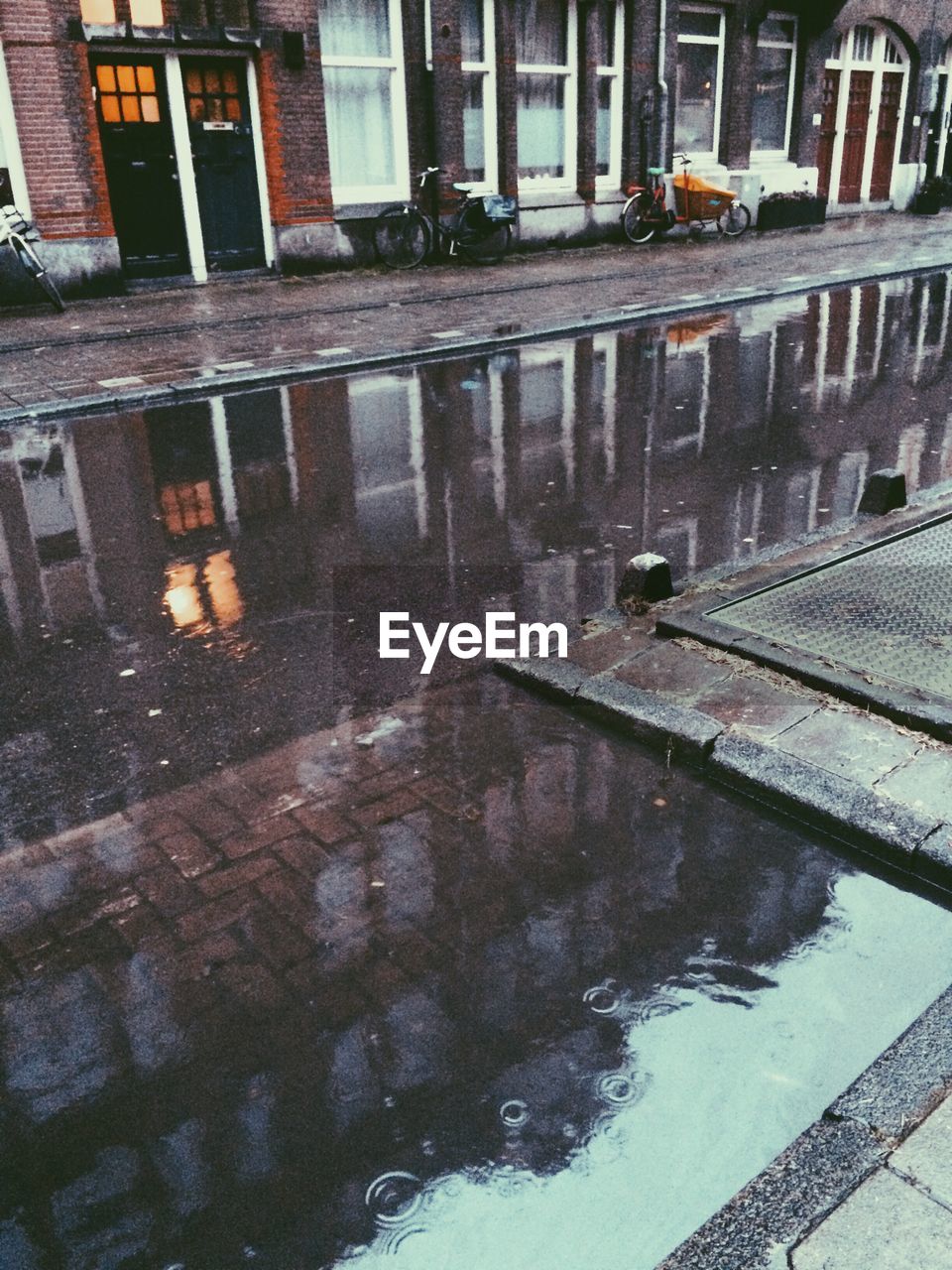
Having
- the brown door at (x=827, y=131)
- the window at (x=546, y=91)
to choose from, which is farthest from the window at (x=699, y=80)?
the brown door at (x=827, y=131)

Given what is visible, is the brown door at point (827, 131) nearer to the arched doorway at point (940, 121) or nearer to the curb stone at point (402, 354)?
the arched doorway at point (940, 121)

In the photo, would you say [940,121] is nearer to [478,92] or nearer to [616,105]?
[616,105]

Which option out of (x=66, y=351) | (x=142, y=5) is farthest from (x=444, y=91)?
(x=66, y=351)

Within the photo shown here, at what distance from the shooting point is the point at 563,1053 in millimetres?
2508

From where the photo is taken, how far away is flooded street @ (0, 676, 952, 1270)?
2154 millimetres

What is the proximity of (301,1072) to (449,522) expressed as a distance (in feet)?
12.8

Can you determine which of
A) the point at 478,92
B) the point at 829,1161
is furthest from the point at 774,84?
the point at 829,1161

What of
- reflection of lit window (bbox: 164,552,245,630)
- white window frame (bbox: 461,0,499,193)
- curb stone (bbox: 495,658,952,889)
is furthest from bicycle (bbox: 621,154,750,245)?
curb stone (bbox: 495,658,952,889)

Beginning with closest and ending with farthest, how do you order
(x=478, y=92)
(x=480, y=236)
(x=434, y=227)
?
1. (x=434, y=227)
2. (x=480, y=236)
3. (x=478, y=92)

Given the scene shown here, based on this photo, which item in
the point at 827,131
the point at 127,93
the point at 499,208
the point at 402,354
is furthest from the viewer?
the point at 827,131

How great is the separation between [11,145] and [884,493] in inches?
451

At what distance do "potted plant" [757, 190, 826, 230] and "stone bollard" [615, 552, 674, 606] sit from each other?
1831 centimetres

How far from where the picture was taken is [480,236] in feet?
54.1

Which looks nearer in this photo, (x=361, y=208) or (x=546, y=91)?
(x=361, y=208)
